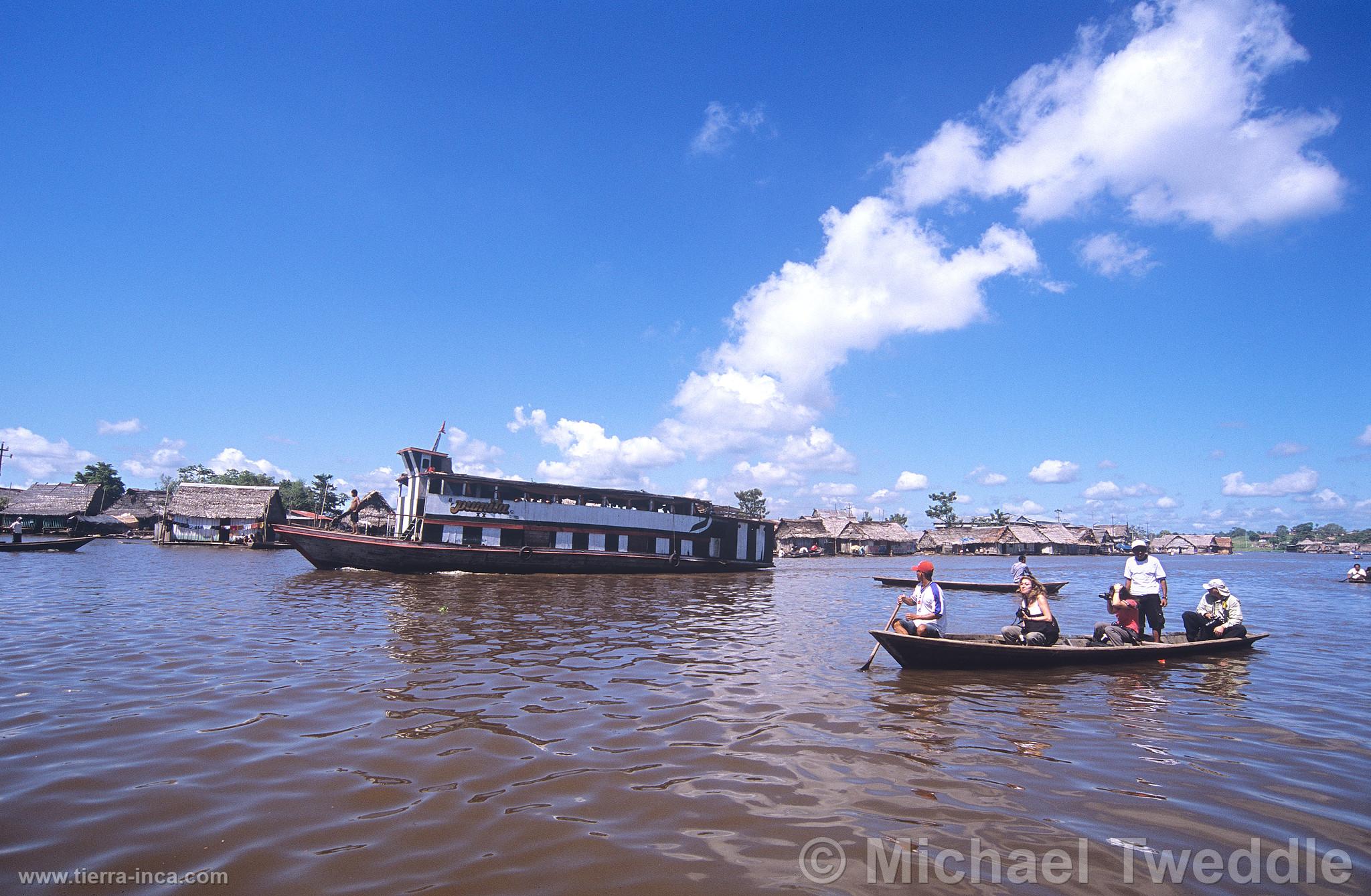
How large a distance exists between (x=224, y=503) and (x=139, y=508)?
18.3m

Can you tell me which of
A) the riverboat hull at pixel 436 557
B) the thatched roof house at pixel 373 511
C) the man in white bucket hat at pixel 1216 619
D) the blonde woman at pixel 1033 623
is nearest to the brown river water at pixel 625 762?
the blonde woman at pixel 1033 623

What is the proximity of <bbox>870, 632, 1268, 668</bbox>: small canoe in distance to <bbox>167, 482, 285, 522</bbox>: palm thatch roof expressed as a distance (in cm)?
4681

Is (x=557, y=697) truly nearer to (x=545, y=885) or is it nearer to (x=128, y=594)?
(x=545, y=885)

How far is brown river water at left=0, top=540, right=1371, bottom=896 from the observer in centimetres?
361

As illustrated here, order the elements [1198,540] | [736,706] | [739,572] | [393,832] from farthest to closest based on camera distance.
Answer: [1198,540] < [739,572] < [736,706] < [393,832]

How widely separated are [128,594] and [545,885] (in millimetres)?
17265

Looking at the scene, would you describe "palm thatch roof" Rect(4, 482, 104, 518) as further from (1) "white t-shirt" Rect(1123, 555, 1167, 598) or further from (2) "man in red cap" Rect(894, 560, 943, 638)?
(1) "white t-shirt" Rect(1123, 555, 1167, 598)

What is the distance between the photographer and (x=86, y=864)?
11.4 ft

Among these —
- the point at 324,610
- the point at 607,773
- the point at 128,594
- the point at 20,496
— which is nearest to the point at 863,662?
the point at 607,773

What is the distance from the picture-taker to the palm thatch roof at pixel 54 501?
4625 centimetres

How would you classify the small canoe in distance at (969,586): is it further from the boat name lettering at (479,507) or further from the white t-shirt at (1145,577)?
the boat name lettering at (479,507)

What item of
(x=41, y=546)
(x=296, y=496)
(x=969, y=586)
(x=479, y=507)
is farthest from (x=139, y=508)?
(x=969, y=586)

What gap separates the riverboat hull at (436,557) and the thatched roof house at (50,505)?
37.5m

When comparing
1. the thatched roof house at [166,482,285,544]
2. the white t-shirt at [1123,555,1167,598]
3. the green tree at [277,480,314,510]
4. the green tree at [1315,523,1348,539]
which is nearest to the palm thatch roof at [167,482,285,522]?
the thatched roof house at [166,482,285,544]
